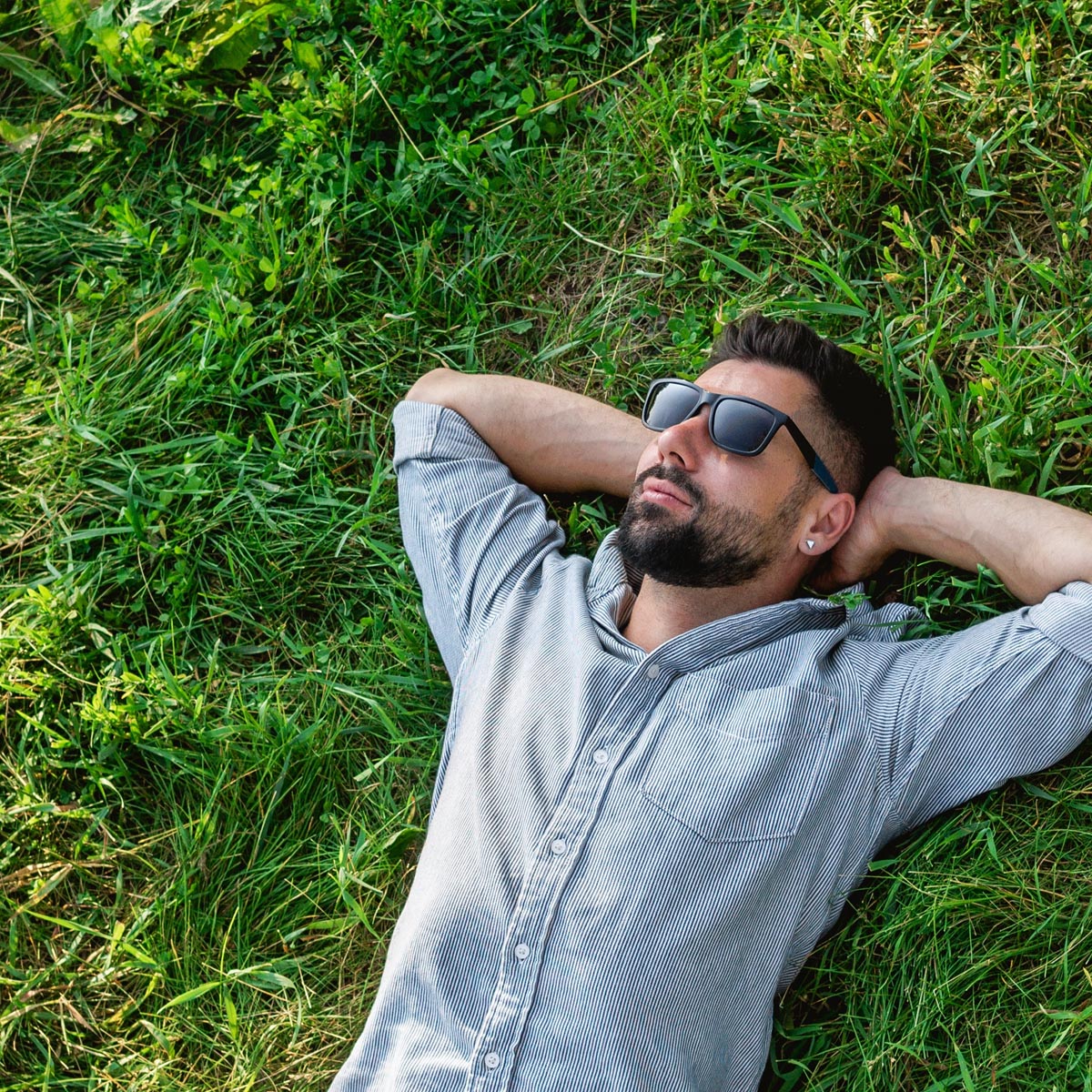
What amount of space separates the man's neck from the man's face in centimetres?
6

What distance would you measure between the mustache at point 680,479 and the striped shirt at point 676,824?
0.38 meters

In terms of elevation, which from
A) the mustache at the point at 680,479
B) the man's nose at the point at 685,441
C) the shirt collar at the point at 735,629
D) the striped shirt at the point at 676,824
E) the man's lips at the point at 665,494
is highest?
the man's nose at the point at 685,441

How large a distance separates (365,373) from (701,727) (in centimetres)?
201

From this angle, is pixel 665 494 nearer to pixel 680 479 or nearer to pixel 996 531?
pixel 680 479

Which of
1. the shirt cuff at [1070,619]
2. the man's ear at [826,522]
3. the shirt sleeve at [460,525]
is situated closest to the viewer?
the shirt cuff at [1070,619]

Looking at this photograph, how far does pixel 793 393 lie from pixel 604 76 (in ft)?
5.88

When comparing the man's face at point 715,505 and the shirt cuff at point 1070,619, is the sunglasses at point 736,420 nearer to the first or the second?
the man's face at point 715,505

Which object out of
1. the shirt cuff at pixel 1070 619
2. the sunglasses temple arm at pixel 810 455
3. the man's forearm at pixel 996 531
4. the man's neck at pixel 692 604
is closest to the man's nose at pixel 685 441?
the sunglasses temple arm at pixel 810 455

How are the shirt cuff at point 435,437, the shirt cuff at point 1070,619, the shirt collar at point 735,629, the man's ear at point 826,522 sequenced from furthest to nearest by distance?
the shirt cuff at point 435,437 → the man's ear at point 826,522 → the shirt collar at point 735,629 → the shirt cuff at point 1070,619

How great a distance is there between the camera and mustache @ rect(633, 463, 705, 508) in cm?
347

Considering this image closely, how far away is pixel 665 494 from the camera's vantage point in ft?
11.5

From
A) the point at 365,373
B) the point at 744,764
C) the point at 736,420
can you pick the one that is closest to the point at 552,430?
the point at 736,420

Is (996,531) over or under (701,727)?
over

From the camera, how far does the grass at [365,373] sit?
12.0ft
